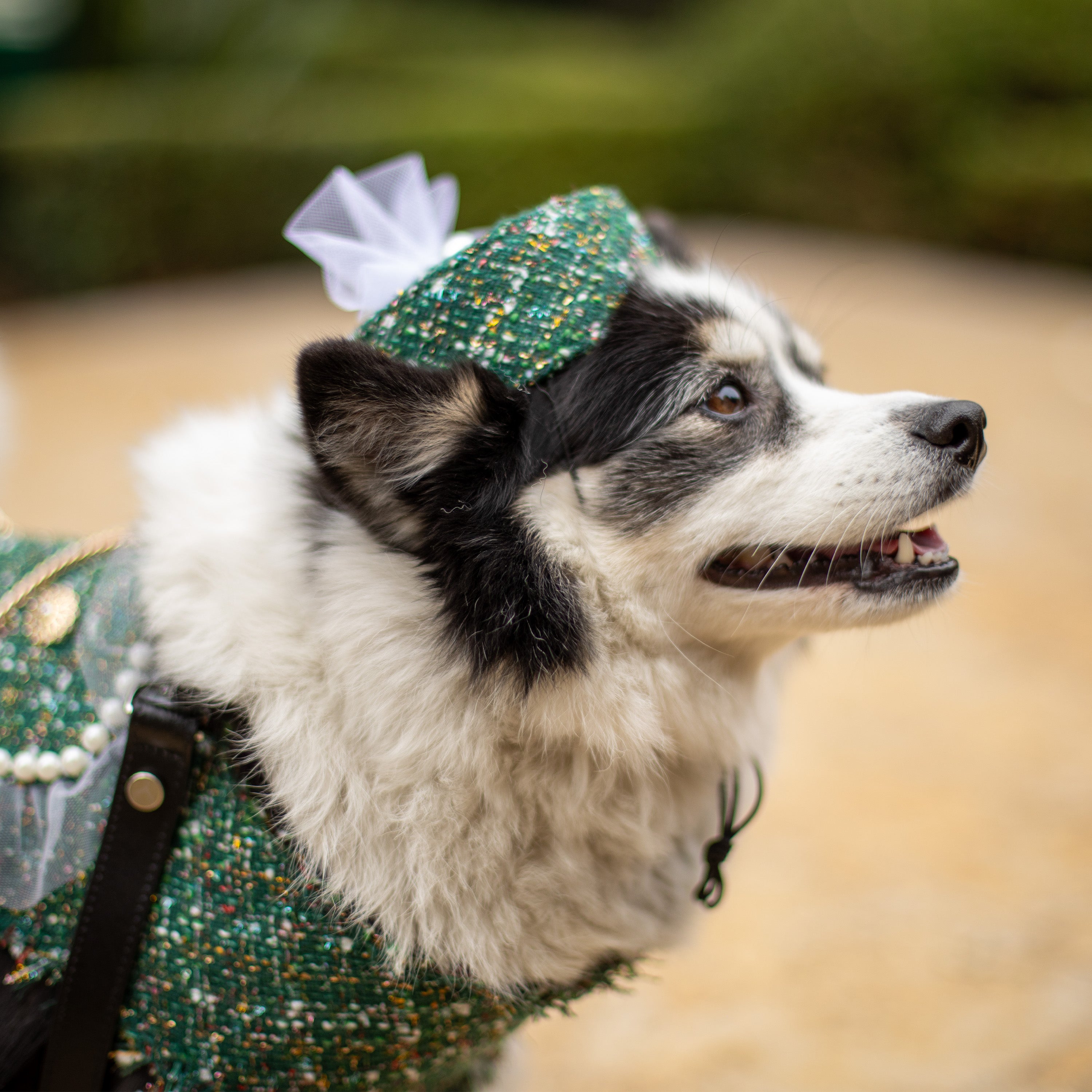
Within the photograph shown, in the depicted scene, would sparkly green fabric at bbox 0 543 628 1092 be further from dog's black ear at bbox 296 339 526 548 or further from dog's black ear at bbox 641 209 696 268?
dog's black ear at bbox 641 209 696 268

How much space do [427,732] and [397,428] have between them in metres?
0.46

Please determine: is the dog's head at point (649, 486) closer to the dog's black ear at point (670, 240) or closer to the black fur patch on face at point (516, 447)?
the black fur patch on face at point (516, 447)

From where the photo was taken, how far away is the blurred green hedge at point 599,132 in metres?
7.68

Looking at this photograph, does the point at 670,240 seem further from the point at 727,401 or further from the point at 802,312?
the point at 802,312

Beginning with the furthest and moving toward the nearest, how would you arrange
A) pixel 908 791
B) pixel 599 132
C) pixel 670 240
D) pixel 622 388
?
pixel 599 132 → pixel 908 791 → pixel 670 240 → pixel 622 388

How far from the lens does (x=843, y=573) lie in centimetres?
162

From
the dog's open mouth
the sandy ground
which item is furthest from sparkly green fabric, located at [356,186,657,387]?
the dog's open mouth

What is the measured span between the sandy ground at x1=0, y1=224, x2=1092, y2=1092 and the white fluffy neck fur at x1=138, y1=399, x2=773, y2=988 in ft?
1.04

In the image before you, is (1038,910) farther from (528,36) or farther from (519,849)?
(528,36)

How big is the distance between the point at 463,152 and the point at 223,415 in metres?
7.51

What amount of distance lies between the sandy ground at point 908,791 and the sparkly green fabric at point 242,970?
0.55 metres

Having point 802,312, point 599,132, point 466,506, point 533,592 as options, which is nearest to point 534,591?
point 533,592

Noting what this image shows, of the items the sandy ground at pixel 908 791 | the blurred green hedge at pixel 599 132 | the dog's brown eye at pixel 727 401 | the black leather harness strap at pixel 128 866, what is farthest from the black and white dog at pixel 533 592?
the blurred green hedge at pixel 599 132

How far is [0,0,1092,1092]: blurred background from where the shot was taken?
8.47 feet
